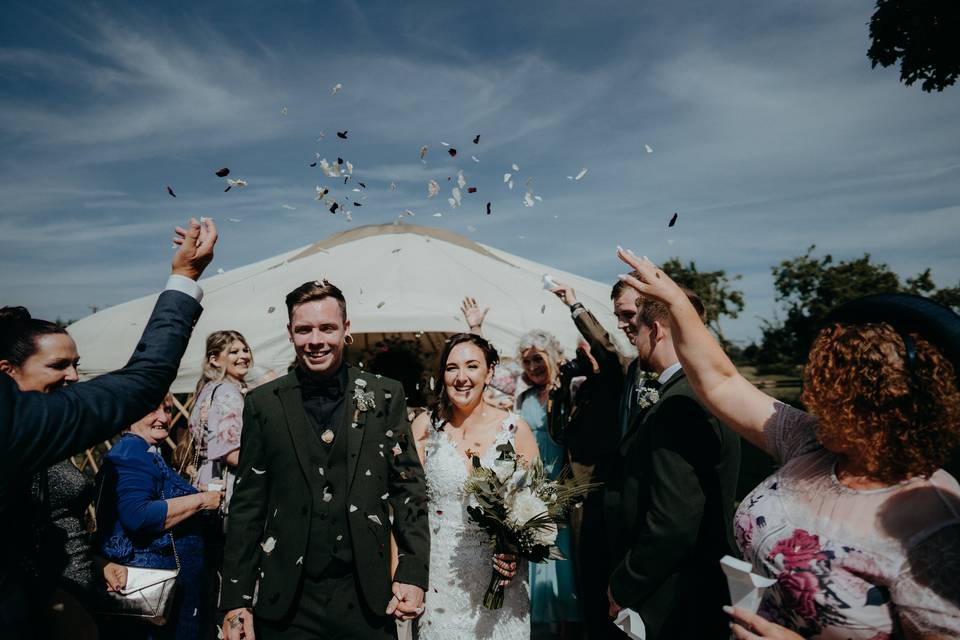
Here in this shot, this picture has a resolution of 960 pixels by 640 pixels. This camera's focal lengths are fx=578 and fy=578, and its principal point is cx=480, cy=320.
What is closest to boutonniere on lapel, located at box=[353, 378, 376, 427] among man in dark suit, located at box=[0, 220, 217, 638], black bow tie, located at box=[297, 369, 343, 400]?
black bow tie, located at box=[297, 369, 343, 400]

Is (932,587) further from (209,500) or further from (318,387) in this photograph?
(209,500)

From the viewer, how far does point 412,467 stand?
3.41 m

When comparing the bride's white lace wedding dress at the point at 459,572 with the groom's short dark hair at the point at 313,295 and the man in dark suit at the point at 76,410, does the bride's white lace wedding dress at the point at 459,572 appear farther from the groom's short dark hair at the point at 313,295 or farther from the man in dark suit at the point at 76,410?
the man in dark suit at the point at 76,410

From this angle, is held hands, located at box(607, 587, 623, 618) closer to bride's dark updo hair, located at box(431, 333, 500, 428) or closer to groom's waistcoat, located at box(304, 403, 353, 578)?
groom's waistcoat, located at box(304, 403, 353, 578)

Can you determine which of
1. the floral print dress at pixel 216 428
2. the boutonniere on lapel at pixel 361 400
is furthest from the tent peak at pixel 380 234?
the boutonniere on lapel at pixel 361 400

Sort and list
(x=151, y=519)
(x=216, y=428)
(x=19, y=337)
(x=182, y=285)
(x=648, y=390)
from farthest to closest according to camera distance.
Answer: (x=216, y=428), (x=151, y=519), (x=648, y=390), (x=19, y=337), (x=182, y=285)

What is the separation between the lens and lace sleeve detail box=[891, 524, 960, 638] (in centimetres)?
164

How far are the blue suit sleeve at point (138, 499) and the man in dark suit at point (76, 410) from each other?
1.31 metres

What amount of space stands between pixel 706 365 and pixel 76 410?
2348 millimetres

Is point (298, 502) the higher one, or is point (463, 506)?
point (298, 502)

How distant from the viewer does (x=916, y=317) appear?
1.94m

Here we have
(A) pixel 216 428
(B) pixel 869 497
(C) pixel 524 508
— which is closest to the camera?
(B) pixel 869 497

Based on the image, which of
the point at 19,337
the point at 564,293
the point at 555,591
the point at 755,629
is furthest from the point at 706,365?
the point at 555,591

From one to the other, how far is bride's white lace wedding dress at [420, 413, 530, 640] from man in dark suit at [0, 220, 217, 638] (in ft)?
7.02
